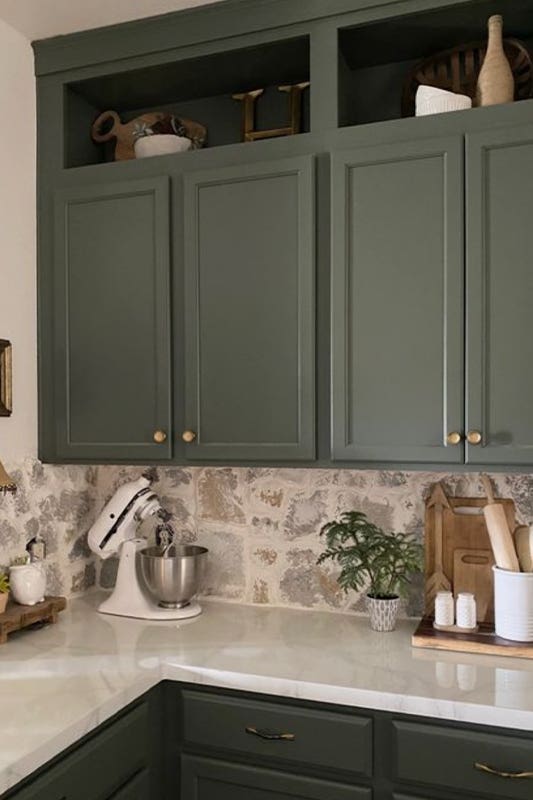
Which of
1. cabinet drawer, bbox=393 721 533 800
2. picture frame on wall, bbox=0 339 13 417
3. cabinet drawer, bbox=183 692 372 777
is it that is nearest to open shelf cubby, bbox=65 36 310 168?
picture frame on wall, bbox=0 339 13 417

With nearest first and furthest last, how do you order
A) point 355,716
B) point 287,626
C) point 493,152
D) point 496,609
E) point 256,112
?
point 355,716, point 493,152, point 496,609, point 287,626, point 256,112

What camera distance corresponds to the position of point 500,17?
2.00 m

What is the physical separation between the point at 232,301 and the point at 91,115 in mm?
916

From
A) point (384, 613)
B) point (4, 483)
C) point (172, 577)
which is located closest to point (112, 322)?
point (4, 483)

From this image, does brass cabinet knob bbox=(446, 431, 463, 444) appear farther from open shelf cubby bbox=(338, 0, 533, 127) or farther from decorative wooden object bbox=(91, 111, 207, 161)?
decorative wooden object bbox=(91, 111, 207, 161)

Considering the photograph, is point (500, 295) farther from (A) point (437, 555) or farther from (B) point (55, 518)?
Answer: (B) point (55, 518)

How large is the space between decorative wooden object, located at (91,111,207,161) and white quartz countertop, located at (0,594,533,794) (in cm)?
150

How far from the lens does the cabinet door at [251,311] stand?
2.10 metres

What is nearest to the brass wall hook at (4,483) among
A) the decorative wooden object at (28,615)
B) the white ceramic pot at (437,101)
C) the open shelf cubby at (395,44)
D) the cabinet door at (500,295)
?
the decorative wooden object at (28,615)

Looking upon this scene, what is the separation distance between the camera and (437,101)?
6.63ft

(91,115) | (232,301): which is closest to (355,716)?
(232,301)

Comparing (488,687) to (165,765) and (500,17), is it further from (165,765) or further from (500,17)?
(500,17)

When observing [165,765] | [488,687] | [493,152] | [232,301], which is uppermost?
[493,152]

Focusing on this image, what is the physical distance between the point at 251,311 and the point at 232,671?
948 millimetres
